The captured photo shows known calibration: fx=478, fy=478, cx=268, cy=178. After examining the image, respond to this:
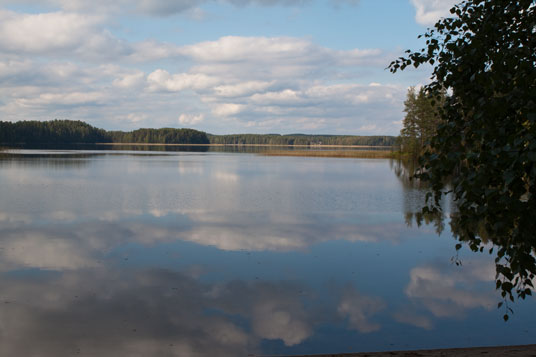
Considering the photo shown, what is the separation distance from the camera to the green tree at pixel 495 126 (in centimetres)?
364

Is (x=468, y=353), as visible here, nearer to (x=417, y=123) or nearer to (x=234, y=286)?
(x=234, y=286)

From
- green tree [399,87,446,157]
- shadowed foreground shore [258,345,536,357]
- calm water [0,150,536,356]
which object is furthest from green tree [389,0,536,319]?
green tree [399,87,446,157]

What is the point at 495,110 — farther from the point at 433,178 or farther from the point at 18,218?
the point at 18,218

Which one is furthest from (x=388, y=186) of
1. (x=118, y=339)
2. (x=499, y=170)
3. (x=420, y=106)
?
(x=420, y=106)

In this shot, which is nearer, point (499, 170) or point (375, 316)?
point (499, 170)

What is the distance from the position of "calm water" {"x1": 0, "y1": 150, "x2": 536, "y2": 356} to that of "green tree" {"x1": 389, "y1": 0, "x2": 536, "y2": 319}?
425cm

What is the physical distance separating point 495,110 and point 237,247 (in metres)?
11.3

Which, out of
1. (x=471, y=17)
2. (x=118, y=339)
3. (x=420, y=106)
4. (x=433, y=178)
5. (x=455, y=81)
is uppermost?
(x=420, y=106)

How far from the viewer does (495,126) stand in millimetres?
3893

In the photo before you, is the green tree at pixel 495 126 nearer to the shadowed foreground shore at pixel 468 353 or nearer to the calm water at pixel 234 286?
the shadowed foreground shore at pixel 468 353

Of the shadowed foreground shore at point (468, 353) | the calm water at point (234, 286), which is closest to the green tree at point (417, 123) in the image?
the calm water at point (234, 286)

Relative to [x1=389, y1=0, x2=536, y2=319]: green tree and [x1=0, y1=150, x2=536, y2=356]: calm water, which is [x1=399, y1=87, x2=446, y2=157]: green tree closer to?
[x1=0, y1=150, x2=536, y2=356]: calm water

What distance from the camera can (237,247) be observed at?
14.4m

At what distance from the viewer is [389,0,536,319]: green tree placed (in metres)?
3.64
